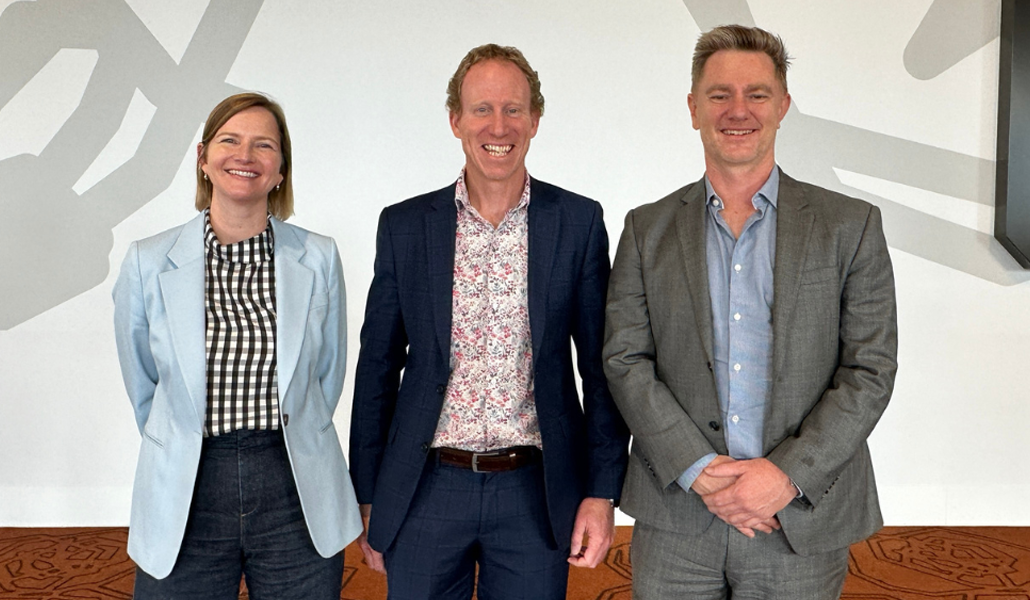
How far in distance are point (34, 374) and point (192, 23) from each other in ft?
6.34

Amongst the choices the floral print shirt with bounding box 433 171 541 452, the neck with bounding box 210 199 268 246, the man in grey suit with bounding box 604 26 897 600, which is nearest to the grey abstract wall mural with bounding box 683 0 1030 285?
the man in grey suit with bounding box 604 26 897 600

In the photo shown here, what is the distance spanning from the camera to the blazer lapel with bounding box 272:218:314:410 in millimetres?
1927

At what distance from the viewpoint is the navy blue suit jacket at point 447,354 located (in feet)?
6.48

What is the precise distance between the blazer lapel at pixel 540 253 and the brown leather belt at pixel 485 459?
23cm

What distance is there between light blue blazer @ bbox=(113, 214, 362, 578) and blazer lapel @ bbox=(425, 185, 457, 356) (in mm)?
295

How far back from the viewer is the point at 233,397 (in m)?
1.90

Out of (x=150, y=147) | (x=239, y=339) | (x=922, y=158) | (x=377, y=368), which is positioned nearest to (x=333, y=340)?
(x=377, y=368)

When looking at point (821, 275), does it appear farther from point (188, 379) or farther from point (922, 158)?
point (922, 158)

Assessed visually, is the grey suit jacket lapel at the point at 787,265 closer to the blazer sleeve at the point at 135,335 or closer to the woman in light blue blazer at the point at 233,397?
the woman in light blue blazer at the point at 233,397

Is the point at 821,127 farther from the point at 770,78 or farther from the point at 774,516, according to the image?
the point at 774,516

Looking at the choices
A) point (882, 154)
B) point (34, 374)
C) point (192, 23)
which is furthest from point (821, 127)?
point (34, 374)

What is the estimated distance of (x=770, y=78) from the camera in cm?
193

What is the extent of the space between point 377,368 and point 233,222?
19.4 inches

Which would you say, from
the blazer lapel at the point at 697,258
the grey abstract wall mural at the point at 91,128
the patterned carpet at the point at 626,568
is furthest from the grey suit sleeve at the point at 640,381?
the grey abstract wall mural at the point at 91,128
